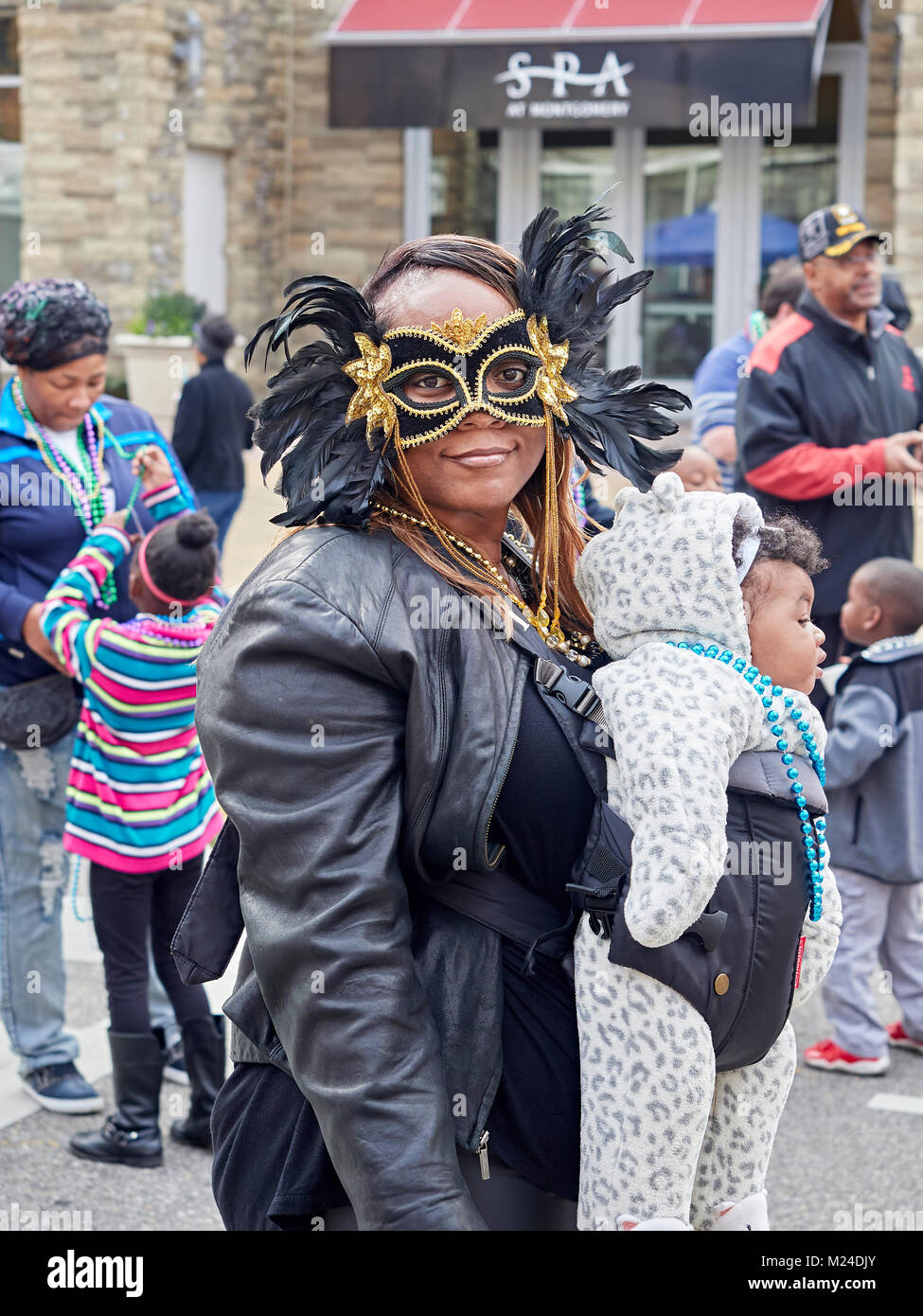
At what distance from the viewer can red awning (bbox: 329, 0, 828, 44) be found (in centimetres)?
1550

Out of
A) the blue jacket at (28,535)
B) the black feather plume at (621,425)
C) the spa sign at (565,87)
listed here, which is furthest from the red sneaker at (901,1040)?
the spa sign at (565,87)

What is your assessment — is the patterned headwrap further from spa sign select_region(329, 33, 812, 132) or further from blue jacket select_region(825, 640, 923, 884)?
spa sign select_region(329, 33, 812, 132)

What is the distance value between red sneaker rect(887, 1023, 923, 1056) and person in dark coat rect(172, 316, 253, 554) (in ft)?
21.7

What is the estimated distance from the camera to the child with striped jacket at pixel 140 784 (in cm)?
407

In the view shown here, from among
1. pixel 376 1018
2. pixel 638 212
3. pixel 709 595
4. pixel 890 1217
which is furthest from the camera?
pixel 638 212

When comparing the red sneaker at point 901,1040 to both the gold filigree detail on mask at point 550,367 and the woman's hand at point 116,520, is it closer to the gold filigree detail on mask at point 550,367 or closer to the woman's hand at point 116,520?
the woman's hand at point 116,520

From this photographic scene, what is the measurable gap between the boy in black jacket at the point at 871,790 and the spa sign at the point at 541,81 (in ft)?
38.8

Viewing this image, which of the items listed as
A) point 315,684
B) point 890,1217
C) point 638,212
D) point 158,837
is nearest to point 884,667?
point 890,1217

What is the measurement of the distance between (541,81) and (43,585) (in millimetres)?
13284

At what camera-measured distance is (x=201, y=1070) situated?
423 centimetres

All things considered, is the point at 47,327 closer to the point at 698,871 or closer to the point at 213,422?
the point at 698,871
